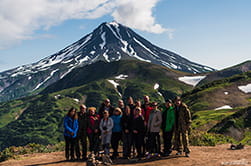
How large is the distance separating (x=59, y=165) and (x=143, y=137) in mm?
4567

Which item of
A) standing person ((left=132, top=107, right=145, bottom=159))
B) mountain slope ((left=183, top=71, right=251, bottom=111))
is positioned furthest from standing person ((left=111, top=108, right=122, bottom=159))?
mountain slope ((left=183, top=71, right=251, bottom=111))

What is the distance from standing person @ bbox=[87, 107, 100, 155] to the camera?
14.4m

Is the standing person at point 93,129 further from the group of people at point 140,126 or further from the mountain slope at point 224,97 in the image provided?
the mountain slope at point 224,97

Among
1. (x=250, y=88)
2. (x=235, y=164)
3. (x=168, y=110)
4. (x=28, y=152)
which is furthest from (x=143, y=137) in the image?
(x=250, y=88)

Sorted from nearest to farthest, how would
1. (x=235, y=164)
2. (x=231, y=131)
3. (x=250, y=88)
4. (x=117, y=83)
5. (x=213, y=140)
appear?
(x=235, y=164) < (x=213, y=140) < (x=231, y=131) < (x=250, y=88) < (x=117, y=83)

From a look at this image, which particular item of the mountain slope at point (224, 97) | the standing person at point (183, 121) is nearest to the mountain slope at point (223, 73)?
the mountain slope at point (224, 97)

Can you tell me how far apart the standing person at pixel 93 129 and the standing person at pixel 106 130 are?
26.8 inches

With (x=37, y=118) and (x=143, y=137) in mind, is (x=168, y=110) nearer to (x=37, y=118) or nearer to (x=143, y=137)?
(x=143, y=137)

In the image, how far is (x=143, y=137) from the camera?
13.7 metres

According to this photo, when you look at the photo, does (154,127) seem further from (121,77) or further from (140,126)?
(121,77)

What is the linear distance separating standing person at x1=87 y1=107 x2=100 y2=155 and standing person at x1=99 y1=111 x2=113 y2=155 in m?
A: 0.68

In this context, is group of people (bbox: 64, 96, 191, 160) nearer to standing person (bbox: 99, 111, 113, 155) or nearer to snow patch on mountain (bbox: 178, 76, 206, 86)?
A: standing person (bbox: 99, 111, 113, 155)

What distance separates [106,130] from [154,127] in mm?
2362

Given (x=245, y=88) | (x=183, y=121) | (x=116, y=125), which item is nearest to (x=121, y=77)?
(x=245, y=88)
